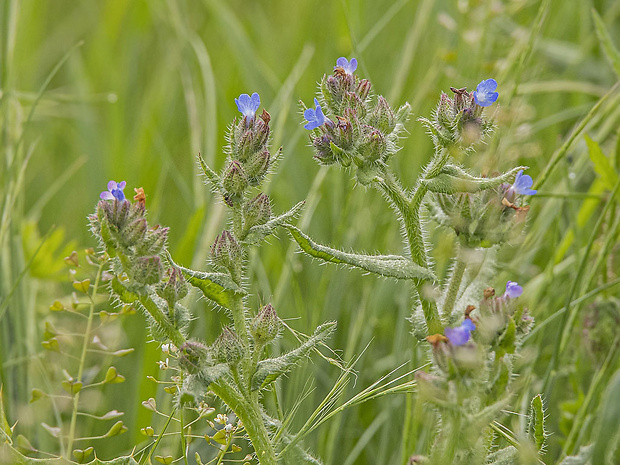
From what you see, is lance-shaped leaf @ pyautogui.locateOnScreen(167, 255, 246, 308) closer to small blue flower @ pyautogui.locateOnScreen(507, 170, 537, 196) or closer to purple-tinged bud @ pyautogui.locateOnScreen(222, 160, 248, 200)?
purple-tinged bud @ pyautogui.locateOnScreen(222, 160, 248, 200)

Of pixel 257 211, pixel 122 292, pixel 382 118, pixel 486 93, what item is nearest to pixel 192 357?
pixel 122 292

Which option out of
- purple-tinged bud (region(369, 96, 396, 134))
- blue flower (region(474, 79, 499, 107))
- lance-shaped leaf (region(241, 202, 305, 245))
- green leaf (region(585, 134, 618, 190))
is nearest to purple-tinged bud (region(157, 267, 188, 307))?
lance-shaped leaf (region(241, 202, 305, 245))

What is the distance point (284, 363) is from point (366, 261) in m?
0.22

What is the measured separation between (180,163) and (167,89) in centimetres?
47

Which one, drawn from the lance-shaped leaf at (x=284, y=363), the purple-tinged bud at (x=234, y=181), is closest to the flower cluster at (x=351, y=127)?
the purple-tinged bud at (x=234, y=181)

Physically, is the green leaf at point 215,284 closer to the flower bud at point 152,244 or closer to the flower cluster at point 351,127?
the flower bud at point 152,244

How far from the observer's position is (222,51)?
3639 millimetres

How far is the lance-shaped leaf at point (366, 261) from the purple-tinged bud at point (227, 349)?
19 cm

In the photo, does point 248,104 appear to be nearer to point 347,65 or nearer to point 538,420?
point 347,65

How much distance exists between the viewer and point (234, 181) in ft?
4.04

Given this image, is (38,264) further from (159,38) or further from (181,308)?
(159,38)

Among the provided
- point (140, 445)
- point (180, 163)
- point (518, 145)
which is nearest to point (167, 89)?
point (180, 163)

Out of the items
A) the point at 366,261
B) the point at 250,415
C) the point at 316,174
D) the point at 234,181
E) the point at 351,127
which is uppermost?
the point at 316,174

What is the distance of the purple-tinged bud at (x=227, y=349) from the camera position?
3.82 ft
